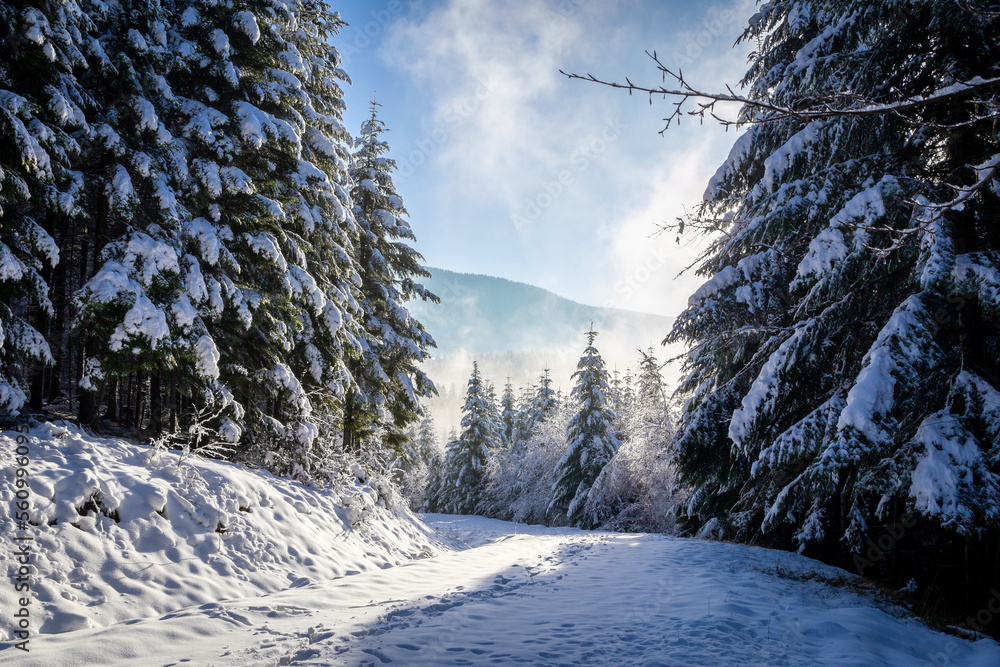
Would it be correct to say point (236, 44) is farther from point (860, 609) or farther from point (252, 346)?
point (860, 609)

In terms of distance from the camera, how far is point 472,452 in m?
32.7

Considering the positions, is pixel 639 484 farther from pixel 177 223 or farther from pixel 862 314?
pixel 177 223

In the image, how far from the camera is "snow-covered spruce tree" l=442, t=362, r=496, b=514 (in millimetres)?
32312

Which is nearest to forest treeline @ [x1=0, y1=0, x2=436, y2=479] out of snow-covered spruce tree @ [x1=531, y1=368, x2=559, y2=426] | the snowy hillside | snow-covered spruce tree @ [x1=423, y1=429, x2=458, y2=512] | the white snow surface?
the snowy hillside

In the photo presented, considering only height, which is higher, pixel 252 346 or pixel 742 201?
pixel 742 201

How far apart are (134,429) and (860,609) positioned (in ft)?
37.4

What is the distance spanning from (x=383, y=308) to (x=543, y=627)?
1309 cm

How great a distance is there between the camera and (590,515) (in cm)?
2167

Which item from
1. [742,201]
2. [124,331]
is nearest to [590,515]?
[742,201]

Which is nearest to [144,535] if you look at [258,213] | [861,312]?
[258,213]

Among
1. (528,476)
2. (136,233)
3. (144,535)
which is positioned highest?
(136,233)

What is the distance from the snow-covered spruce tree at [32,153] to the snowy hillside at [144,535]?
129cm
